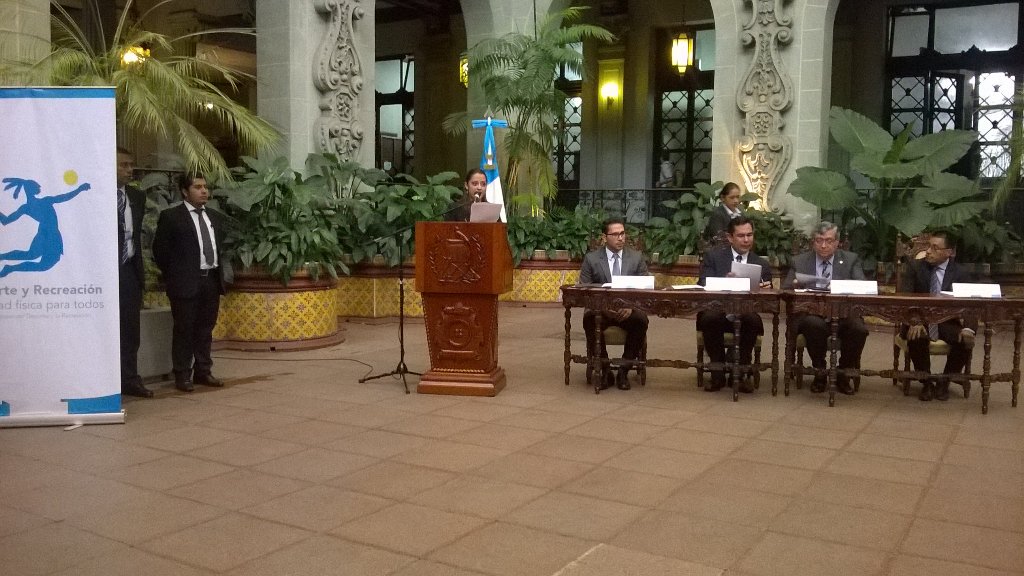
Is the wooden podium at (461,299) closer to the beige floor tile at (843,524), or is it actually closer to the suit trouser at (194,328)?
the suit trouser at (194,328)

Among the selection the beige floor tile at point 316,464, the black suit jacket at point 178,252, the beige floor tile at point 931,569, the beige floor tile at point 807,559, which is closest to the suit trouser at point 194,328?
the black suit jacket at point 178,252

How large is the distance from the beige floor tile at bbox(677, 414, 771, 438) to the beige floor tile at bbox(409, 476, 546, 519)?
5.50 feet

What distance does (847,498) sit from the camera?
419 centimetres

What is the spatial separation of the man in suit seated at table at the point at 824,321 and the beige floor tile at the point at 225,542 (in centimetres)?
419

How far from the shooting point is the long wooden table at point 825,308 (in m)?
6.00

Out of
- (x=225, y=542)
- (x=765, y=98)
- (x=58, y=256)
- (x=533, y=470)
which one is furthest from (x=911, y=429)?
(x=765, y=98)

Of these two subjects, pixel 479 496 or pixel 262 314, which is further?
pixel 262 314

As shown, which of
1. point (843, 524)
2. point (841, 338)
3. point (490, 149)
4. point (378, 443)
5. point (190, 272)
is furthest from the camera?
point (490, 149)

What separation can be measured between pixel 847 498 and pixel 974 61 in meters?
13.2

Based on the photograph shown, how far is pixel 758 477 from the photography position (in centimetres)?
453

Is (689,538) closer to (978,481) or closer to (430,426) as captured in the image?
(978,481)

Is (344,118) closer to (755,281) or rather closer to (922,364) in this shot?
(755,281)

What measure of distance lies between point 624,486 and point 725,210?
679 cm

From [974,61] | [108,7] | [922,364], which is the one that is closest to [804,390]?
[922,364]
